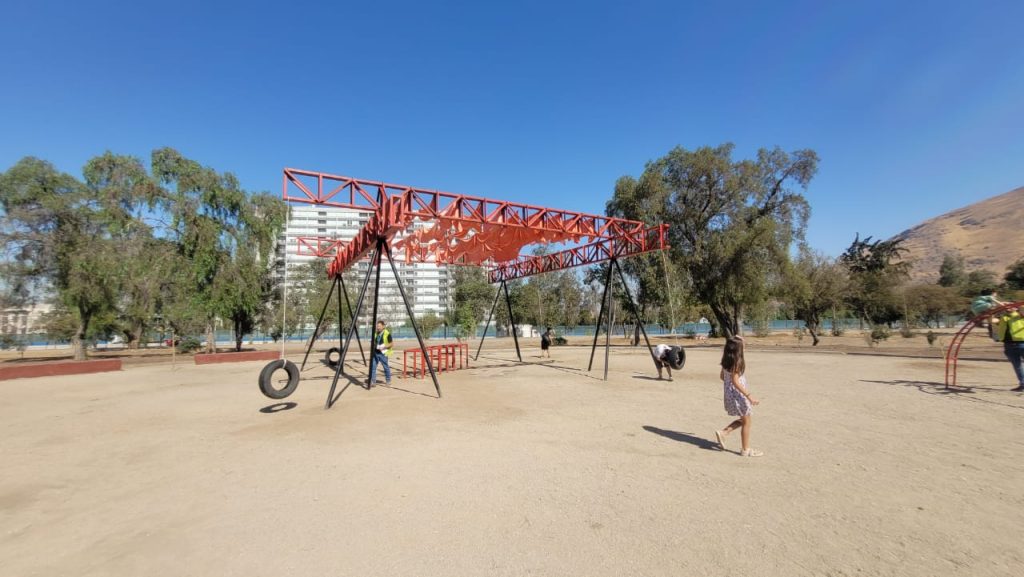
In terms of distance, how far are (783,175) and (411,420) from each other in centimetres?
3252

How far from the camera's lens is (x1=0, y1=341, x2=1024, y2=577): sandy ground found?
127 inches

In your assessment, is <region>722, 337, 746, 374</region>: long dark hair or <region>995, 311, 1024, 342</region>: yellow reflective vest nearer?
<region>722, 337, 746, 374</region>: long dark hair

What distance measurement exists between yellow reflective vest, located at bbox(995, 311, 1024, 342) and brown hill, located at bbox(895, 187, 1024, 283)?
115 m

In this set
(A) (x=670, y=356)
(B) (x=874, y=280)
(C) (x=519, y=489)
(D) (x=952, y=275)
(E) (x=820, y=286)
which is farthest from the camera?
(D) (x=952, y=275)

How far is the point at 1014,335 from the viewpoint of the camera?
8766mm

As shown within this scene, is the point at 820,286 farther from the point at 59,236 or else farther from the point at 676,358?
the point at 59,236

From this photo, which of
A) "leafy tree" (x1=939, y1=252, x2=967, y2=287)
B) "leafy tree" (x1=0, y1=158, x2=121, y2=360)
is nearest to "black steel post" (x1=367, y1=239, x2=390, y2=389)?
"leafy tree" (x1=0, y1=158, x2=121, y2=360)

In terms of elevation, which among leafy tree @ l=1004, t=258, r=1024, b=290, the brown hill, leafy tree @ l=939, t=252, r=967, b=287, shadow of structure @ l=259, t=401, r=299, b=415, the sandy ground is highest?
the brown hill

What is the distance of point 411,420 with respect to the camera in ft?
25.7

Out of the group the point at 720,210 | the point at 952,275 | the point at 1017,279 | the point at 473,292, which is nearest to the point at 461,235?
the point at 720,210

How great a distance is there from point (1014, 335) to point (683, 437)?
8.57 metres

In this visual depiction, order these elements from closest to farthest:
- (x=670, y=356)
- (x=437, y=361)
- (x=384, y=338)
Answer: (x=670, y=356) < (x=384, y=338) < (x=437, y=361)

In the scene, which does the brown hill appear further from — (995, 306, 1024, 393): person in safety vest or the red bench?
the red bench

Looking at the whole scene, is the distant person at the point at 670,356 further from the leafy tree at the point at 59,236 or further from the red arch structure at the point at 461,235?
the leafy tree at the point at 59,236
